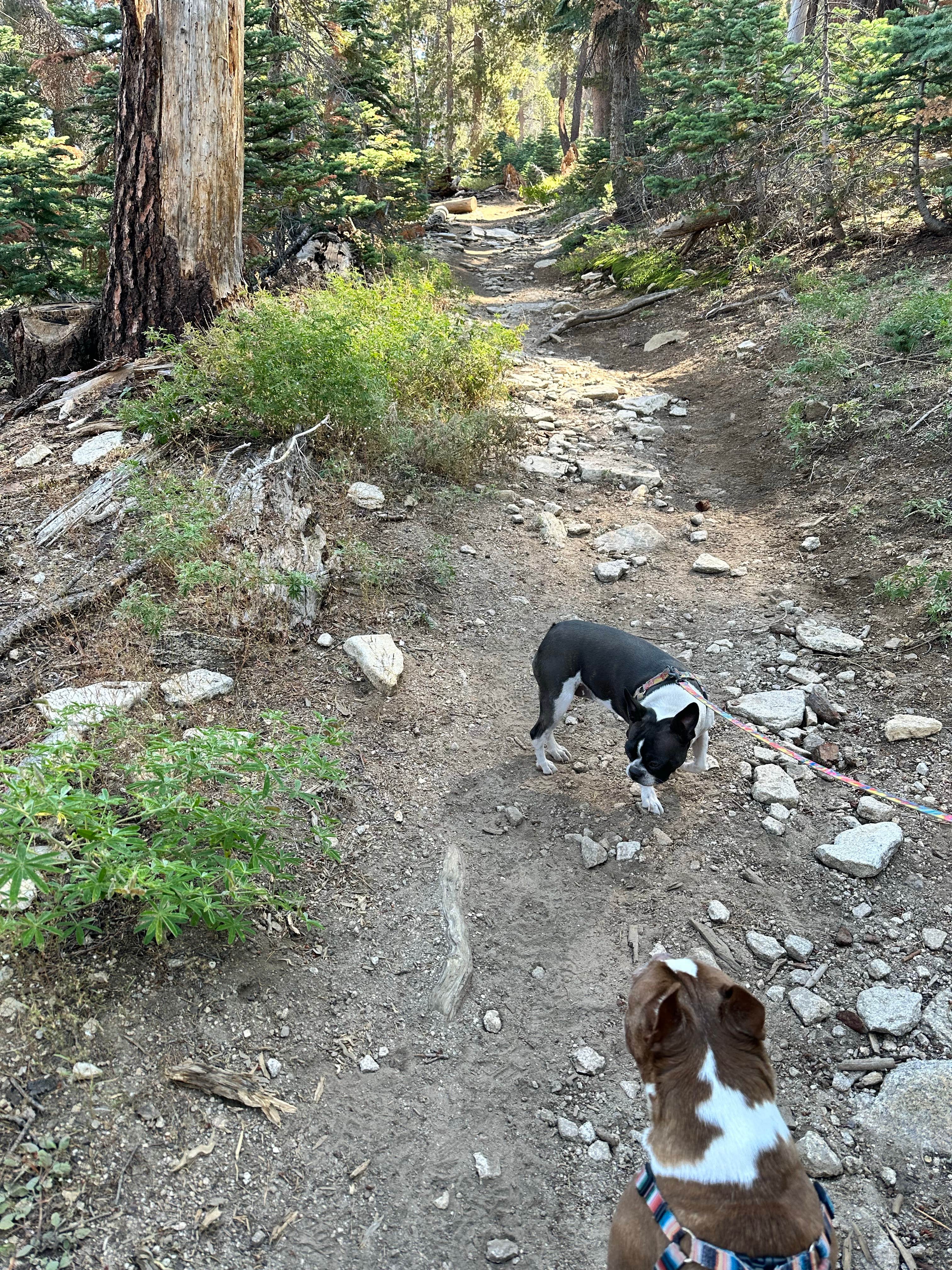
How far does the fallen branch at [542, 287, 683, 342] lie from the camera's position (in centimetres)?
1293

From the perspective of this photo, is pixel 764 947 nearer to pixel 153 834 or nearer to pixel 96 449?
pixel 153 834

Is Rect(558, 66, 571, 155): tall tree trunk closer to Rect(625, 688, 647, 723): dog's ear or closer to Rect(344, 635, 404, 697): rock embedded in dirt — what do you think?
Rect(344, 635, 404, 697): rock embedded in dirt

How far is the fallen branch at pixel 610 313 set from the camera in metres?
12.9

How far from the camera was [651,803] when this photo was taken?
414 cm

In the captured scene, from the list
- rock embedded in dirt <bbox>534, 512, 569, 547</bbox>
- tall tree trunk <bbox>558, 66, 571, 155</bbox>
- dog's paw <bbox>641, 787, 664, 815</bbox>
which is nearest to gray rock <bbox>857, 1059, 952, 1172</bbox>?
dog's paw <bbox>641, 787, 664, 815</bbox>

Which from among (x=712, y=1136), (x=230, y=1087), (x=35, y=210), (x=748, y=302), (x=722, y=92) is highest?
(x=722, y=92)

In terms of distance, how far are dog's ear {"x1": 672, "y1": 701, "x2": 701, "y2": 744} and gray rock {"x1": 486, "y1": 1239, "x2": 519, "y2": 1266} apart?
2154mm

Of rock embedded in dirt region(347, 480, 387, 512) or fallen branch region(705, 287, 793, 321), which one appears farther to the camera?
fallen branch region(705, 287, 793, 321)

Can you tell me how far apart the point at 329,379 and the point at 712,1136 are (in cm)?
558

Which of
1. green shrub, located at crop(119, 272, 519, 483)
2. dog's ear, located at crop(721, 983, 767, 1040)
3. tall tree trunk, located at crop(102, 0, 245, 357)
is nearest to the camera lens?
dog's ear, located at crop(721, 983, 767, 1040)

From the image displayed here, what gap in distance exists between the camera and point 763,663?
5.19 m

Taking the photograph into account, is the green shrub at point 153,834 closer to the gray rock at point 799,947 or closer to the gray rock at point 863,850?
the gray rock at point 799,947

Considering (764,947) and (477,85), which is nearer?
(764,947)

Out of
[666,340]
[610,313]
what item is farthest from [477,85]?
[666,340]
